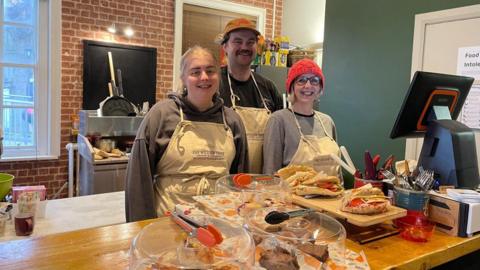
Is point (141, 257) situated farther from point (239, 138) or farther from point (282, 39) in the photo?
point (282, 39)

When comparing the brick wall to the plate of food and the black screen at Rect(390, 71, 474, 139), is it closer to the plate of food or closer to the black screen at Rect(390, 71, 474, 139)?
the plate of food

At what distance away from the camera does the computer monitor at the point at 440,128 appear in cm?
138

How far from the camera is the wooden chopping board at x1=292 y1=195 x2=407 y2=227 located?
3.53 ft

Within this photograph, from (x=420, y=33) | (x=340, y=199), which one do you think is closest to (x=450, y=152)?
(x=340, y=199)

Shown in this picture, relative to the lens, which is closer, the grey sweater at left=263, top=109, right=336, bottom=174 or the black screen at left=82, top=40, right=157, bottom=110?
the grey sweater at left=263, top=109, right=336, bottom=174

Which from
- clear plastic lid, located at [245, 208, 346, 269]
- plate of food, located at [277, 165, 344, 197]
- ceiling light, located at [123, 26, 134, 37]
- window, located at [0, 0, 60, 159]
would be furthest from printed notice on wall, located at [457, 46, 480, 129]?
window, located at [0, 0, 60, 159]

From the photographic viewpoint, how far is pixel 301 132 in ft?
6.30

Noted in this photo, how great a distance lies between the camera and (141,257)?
0.78m

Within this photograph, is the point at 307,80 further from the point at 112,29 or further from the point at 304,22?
the point at 304,22

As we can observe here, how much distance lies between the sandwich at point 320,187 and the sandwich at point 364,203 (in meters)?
0.11

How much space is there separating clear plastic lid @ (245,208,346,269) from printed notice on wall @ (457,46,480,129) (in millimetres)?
2157

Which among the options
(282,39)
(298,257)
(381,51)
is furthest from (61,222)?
(282,39)

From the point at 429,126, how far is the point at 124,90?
3970mm

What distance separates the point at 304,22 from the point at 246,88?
361 centimetres
